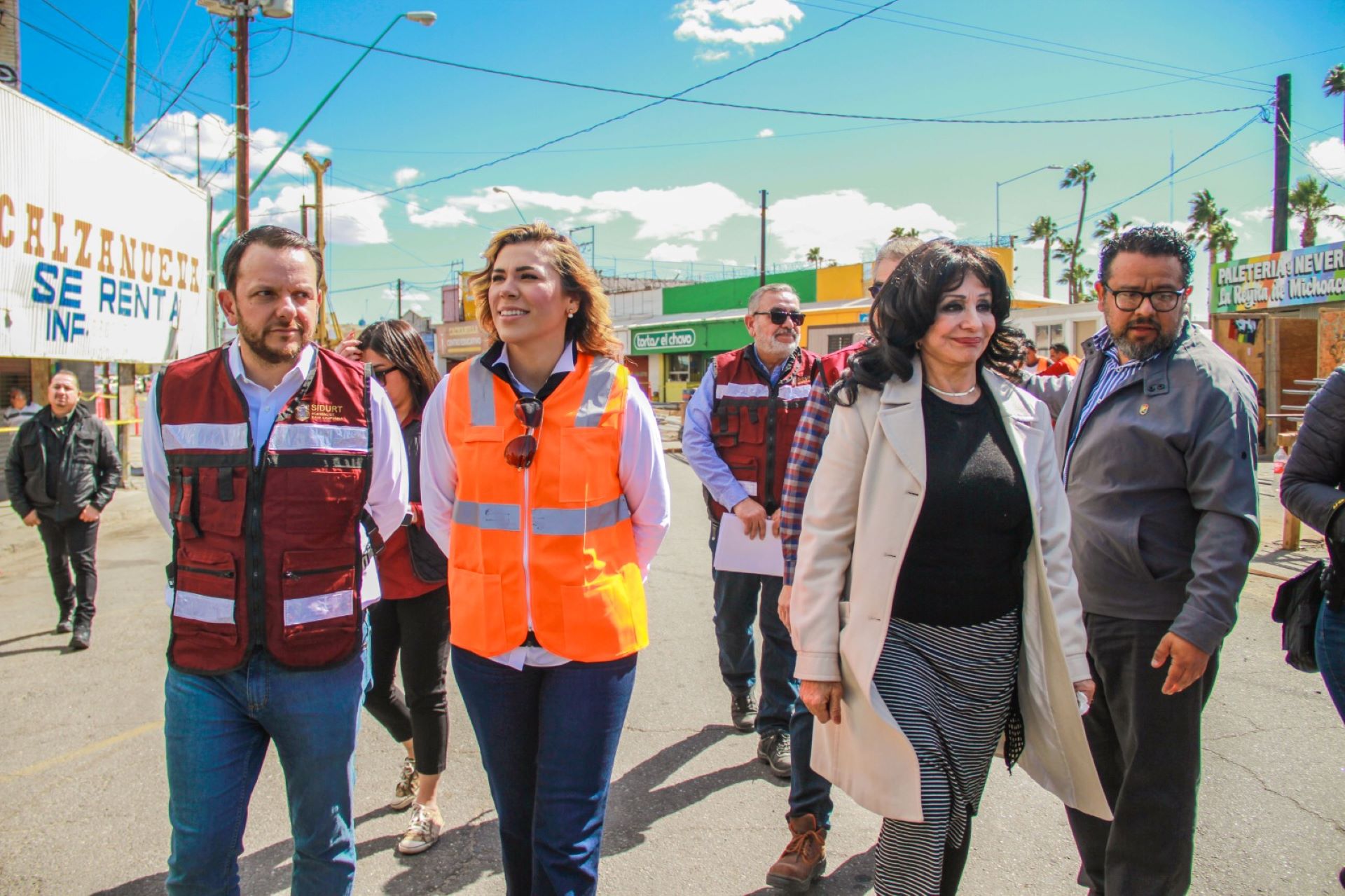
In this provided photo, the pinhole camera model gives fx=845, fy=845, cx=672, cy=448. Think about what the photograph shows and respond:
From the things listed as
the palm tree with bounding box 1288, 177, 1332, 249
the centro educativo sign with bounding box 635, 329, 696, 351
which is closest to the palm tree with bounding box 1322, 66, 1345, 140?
the palm tree with bounding box 1288, 177, 1332, 249

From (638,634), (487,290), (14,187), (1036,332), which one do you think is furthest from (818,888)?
(1036,332)

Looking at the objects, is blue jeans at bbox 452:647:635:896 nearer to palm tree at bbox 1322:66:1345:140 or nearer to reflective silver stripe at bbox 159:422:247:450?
reflective silver stripe at bbox 159:422:247:450

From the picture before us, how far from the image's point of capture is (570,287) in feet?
8.33

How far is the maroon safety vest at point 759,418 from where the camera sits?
162 inches

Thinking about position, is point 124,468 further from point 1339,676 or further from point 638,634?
point 1339,676

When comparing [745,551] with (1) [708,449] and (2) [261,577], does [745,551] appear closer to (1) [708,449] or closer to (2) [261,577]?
(1) [708,449]

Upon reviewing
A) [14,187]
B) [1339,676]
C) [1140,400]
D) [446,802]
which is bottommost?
[446,802]

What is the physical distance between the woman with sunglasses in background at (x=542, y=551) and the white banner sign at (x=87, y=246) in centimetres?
958

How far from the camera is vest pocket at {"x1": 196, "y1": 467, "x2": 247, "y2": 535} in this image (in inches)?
86.0

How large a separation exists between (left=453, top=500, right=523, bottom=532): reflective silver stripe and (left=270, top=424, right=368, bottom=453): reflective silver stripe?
0.35 metres

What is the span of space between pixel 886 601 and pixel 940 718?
346 mm

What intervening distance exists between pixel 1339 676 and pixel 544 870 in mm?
2378

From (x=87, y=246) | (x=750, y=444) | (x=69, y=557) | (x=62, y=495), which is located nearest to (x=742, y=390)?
(x=750, y=444)

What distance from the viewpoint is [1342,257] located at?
17688 mm
